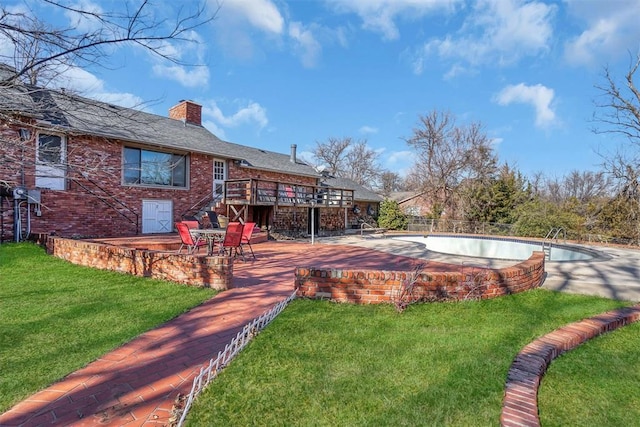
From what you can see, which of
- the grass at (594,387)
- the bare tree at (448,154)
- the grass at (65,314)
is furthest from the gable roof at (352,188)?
the grass at (594,387)

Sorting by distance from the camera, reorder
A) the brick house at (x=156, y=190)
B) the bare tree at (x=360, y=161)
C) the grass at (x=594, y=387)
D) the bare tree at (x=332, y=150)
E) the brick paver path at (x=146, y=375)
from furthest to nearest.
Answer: the bare tree at (x=360, y=161)
the bare tree at (x=332, y=150)
the brick house at (x=156, y=190)
the grass at (x=594, y=387)
the brick paver path at (x=146, y=375)

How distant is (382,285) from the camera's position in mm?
4719

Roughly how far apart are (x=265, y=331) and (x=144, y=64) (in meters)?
3.12

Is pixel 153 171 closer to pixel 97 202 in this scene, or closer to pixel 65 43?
pixel 97 202

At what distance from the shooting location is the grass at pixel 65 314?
286 cm

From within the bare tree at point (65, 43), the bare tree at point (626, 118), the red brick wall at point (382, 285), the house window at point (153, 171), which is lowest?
the red brick wall at point (382, 285)

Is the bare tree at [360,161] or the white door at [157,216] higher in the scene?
the bare tree at [360,161]

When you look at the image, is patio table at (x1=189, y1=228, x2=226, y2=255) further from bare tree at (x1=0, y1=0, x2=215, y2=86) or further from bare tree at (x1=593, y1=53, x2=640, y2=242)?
bare tree at (x1=593, y1=53, x2=640, y2=242)

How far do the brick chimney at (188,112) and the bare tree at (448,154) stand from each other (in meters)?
18.1

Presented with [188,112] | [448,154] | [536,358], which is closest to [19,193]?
[188,112]

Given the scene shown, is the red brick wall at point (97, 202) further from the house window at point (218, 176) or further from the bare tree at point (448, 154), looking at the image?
the bare tree at point (448, 154)

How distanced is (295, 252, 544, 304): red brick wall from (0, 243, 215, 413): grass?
1598 mm

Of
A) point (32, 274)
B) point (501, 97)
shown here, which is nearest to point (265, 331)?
point (32, 274)

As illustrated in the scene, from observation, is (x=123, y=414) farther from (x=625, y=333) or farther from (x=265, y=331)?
(x=625, y=333)
